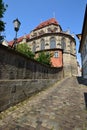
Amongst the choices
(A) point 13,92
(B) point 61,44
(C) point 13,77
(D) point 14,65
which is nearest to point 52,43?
(B) point 61,44

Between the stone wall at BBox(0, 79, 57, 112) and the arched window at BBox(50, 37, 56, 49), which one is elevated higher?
the arched window at BBox(50, 37, 56, 49)

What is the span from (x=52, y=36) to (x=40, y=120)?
36.9m

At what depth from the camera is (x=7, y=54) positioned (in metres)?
4.26

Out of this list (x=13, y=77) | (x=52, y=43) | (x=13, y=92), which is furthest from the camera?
(x=52, y=43)

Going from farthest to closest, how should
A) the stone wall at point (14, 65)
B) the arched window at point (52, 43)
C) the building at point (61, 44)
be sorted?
the arched window at point (52, 43), the building at point (61, 44), the stone wall at point (14, 65)

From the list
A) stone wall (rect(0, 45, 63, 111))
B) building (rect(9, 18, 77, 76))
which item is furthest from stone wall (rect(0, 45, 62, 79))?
building (rect(9, 18, 77, 76))

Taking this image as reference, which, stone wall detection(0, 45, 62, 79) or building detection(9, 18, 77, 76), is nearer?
stone wall detection(0, 45, 62, 79)

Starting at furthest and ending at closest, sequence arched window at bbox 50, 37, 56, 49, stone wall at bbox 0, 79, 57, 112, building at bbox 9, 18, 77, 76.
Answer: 1. arched window at bbox 50, 37, 56, 49
2. building at bbox 9, 18, 77, 76
3. stone wall at bbox 0, 79, 57, 112

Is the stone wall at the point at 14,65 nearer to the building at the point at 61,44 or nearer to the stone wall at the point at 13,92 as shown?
the stone wall at the point at 13,92

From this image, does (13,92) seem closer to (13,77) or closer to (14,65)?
(13,77)

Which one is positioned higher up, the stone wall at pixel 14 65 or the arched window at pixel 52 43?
the arched window at pixel 52 43

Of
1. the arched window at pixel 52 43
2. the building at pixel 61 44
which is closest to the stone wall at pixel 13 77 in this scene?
the building at pixel 61 44

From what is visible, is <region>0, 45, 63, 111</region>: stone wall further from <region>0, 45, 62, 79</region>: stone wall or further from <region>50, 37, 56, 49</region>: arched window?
<region>50, 37, 56, 49</region>: arched window

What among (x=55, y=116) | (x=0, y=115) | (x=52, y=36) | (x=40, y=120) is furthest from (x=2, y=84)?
(x=52, y=36)
